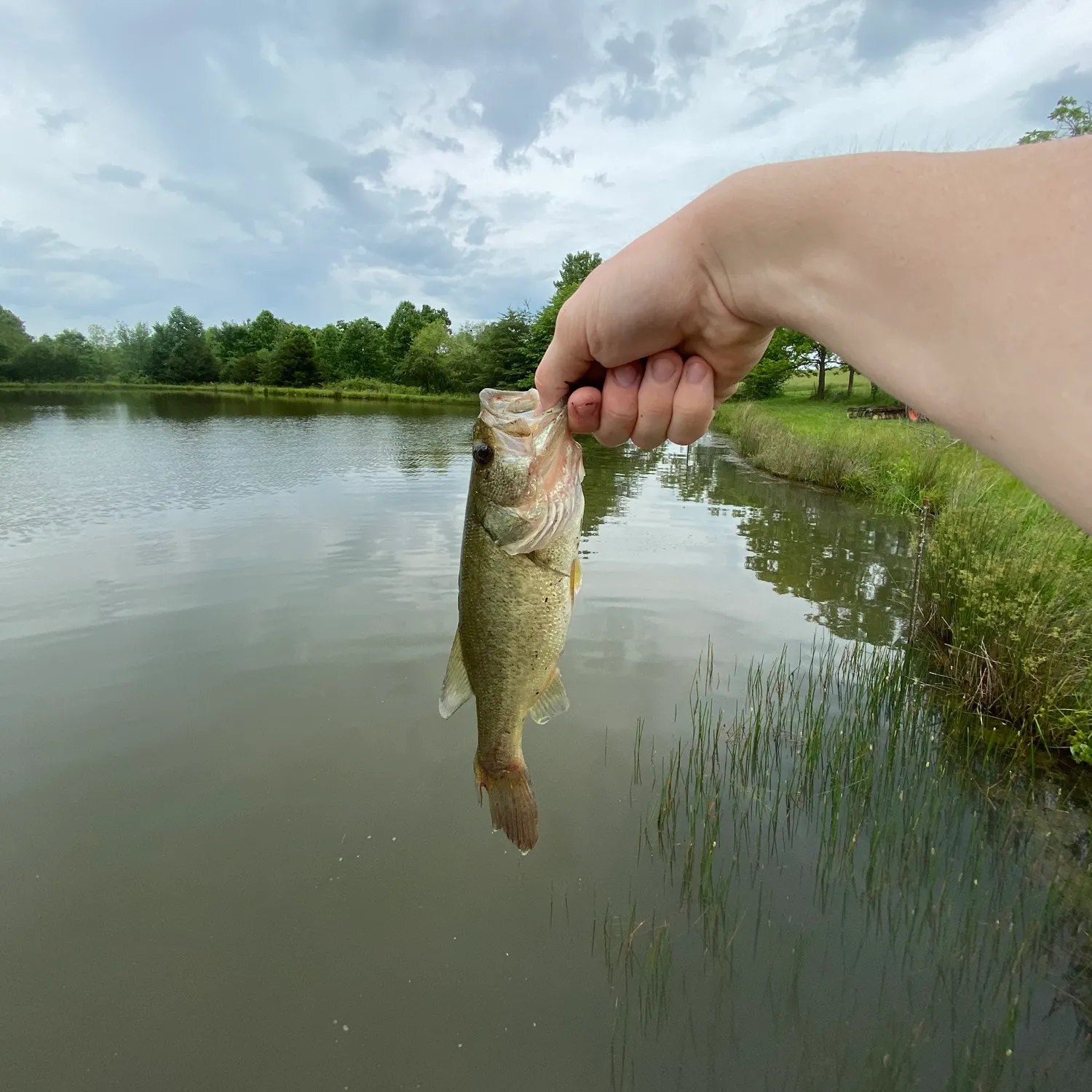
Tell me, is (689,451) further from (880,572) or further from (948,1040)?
(948,1040)

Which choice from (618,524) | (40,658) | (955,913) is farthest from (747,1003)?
(618,524)

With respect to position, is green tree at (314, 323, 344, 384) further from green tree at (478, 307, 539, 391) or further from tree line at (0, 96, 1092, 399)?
green tree at (478, 307, 539, 391)

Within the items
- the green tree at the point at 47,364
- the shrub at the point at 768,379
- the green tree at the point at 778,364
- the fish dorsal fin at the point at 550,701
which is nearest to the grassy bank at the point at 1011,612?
the fish dorsal fin at the point at 550,701

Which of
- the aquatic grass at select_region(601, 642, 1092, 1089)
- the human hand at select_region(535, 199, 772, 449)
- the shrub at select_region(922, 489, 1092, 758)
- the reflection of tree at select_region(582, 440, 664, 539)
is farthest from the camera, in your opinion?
the reflection of tree at select_region(582, 440, 664, 539)

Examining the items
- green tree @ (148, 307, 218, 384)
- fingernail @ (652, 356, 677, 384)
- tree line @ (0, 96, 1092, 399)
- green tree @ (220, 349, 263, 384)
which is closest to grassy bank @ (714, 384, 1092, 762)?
fingernail @ (652, 356, 677, 384)

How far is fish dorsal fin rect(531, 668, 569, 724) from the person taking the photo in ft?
8.61

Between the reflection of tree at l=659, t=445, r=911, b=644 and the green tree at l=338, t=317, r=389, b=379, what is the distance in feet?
238

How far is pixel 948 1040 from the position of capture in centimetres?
332

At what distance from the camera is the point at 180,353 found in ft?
282

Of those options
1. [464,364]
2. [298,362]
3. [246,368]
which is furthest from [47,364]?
[464,364]

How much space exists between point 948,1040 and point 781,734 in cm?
Answer: 279

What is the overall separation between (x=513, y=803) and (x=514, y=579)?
85 centimetres

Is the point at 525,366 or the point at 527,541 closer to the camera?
the point at 527,541

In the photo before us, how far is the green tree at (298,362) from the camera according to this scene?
7931 centimetres
